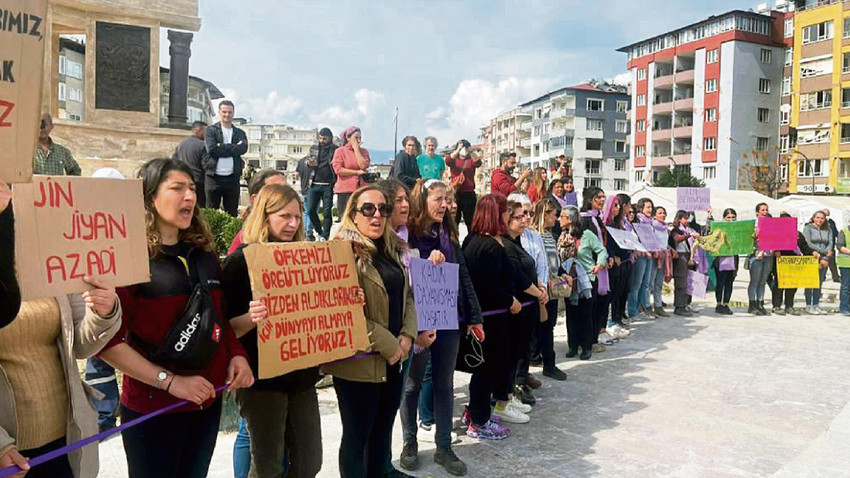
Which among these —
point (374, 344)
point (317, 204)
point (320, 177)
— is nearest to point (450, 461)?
point (374, 344)

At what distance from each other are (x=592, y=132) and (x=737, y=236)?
92.0 metres

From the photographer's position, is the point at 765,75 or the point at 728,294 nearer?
the point at 728,294

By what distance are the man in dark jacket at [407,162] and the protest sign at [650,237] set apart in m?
3.98

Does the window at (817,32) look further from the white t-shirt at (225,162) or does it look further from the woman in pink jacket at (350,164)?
the white t-shirt at (225,162)

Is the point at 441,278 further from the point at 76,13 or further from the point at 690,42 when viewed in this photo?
the point at 690,42

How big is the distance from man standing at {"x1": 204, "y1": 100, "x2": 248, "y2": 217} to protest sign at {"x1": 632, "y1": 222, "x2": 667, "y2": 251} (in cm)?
677

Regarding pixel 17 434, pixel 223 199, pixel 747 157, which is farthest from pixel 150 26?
pixel 747 157

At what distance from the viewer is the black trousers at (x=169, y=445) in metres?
2.92

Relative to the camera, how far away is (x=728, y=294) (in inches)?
516

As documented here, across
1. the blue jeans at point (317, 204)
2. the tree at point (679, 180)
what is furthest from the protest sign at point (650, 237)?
the tree at point (679, 180)

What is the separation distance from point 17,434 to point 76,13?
19031mm

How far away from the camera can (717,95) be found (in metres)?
68.2

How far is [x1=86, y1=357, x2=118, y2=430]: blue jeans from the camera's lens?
5.32 meters

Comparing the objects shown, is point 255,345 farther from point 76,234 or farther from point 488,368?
point 488,368
